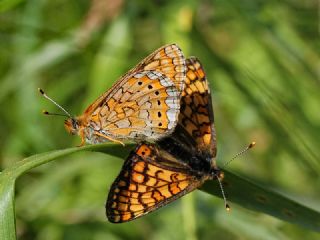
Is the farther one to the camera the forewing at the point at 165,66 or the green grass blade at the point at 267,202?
the forewing at the point at 165,66

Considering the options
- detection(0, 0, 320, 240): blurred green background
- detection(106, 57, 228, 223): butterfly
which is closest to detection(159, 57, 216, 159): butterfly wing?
detection(106, 57, 228, 223): butterfly

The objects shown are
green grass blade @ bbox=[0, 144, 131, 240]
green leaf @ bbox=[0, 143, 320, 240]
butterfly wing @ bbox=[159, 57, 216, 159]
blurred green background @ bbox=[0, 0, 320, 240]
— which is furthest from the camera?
blurred green background @ bbox=[0, 0, 320, 240]

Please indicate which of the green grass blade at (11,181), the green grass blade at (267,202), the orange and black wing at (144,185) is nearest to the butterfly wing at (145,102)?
the orange and black wing at (144,185)

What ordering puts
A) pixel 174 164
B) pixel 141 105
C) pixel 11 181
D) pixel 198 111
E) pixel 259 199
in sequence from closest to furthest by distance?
pixel 11 181
pixel 259 199
pixel 174 164
pixel 198 111
pixel 141 105

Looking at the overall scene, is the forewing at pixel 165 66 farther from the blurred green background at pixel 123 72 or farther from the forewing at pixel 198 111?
the blurred green background at pixel 123 72

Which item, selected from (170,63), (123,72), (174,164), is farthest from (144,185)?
(123,72)

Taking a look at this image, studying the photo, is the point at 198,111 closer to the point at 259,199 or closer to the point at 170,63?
the point at 170,63

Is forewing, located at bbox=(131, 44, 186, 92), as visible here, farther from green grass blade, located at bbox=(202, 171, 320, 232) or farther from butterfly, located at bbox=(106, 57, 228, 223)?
green grass blade, located at bbox=(202, 171, 320, 232)
